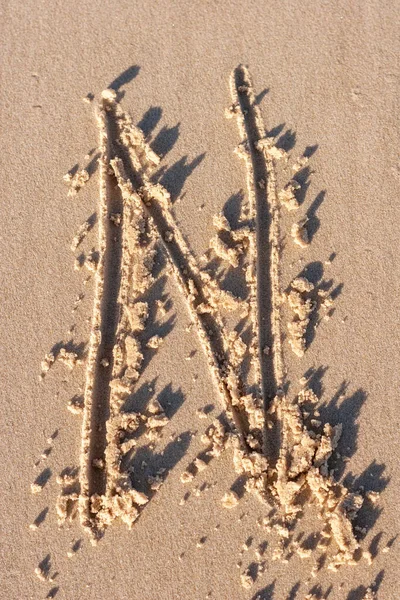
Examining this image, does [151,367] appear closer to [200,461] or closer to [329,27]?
[200,461]

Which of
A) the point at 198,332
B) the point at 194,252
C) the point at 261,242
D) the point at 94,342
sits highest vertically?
the point at 261,242

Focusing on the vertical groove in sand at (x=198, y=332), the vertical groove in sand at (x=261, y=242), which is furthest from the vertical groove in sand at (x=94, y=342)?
the vertical groove in sand at (x=261, y=242)

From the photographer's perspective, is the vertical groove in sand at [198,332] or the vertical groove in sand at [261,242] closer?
the vertical groove in sand at [198,332]

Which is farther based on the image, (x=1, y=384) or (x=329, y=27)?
(x=329, y=27)

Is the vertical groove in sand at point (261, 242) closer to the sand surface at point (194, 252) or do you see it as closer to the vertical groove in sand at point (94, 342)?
the sand surface at point (194, 252)

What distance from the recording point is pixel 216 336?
348cm

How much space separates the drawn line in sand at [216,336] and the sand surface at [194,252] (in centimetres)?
7

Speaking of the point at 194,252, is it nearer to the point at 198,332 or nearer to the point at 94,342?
the point at 198,332

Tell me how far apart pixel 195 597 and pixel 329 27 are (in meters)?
3.84

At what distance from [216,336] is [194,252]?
1.84 ft

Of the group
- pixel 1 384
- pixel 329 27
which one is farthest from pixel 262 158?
pixel 1 384

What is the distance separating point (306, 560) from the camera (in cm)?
322

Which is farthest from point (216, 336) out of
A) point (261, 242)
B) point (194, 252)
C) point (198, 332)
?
point (261, 242)

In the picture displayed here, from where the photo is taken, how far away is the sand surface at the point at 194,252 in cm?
323
